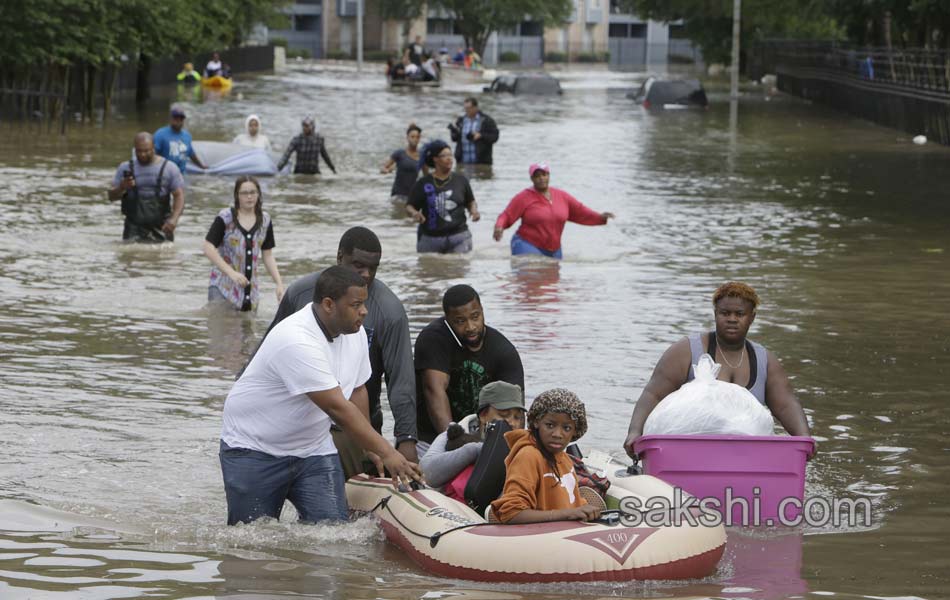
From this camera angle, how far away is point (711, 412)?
26.6 feet

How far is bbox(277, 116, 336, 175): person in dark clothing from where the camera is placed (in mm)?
28719

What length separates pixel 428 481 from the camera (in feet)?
27.6

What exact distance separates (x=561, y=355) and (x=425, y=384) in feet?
16.1

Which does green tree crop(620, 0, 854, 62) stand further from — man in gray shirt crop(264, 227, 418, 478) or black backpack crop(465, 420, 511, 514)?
black backpack crop(465, 420, 511, 514)

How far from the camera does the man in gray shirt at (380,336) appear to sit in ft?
27.8

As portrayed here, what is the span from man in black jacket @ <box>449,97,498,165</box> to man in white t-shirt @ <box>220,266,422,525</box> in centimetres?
2444

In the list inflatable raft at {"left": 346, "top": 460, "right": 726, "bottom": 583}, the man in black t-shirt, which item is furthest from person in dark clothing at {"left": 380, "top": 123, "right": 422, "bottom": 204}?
inflatable raft at {"left": 346, "top": 460, "right": 726, "bottom": 583}

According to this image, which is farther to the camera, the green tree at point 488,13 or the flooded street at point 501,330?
the green tree at point 488,13

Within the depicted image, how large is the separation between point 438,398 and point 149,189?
406 inches

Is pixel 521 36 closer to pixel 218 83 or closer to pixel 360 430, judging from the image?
pixel 218 83

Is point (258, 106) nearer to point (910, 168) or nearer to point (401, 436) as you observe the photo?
point (910, 168)

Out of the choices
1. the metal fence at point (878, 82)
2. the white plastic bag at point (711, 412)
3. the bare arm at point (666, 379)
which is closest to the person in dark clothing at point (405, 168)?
the bare arm at point (666, 379)

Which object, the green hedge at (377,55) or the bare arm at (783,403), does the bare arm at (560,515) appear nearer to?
the bare arm at (783,403)

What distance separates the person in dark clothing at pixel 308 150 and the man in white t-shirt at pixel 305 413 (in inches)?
Answer: 817
